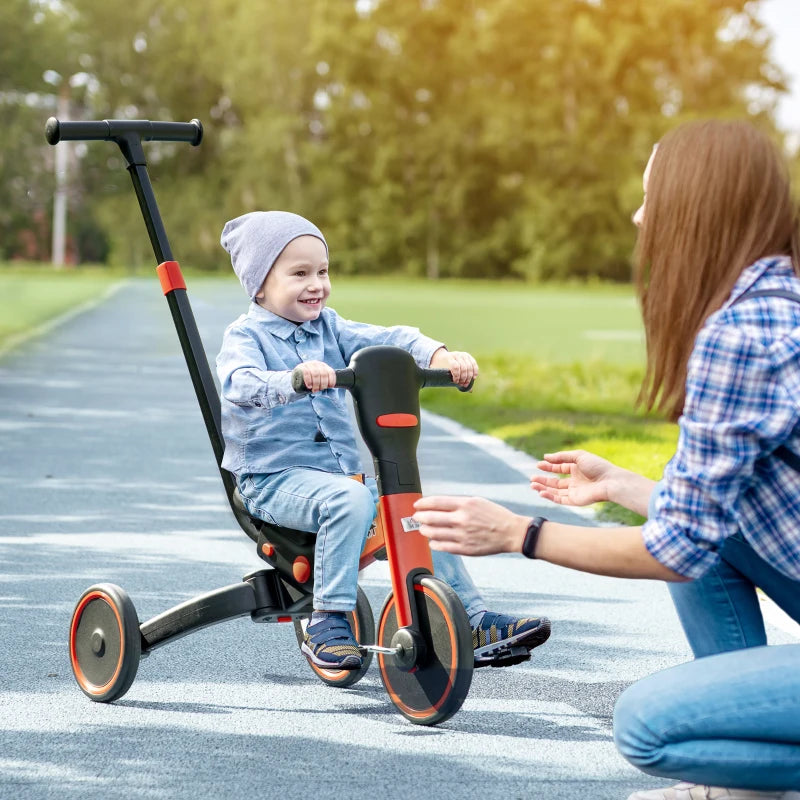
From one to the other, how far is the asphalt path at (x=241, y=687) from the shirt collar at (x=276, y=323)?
1.07m

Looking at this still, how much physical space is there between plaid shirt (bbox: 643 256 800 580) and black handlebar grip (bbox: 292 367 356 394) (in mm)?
1039

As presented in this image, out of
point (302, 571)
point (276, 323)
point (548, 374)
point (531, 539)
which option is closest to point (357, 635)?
point (302, 571)

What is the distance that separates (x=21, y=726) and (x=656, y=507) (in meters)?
Result: 1.96

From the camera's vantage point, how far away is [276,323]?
14.1ft

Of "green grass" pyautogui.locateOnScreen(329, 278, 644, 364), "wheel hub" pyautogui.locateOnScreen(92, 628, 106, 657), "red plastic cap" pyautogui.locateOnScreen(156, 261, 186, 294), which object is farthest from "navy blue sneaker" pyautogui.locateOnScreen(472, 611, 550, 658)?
"green grass" pyautogui.locateOnScreen(329, 278, 644, 364)

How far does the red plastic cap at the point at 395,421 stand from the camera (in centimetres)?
383

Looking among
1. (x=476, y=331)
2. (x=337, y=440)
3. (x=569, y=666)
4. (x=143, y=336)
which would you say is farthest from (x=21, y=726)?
(x=476, y=331)

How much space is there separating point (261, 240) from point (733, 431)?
182cm

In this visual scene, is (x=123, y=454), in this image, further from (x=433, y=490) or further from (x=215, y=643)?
(x=215, y=643)

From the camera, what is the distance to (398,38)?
78.1m

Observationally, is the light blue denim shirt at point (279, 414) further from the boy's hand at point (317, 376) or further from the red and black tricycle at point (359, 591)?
the boy's hand at point (317, 376)

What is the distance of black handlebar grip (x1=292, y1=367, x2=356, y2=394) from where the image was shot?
3643mm

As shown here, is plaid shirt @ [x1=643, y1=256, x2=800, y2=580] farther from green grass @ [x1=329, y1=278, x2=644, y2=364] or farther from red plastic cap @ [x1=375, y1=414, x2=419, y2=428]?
green grass @ [x1=329, y1=278, x2=644, y2=364]

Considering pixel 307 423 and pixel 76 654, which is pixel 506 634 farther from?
Result: pixel 76 654
